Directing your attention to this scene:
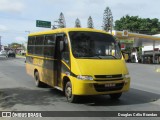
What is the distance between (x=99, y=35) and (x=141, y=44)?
2283 inches

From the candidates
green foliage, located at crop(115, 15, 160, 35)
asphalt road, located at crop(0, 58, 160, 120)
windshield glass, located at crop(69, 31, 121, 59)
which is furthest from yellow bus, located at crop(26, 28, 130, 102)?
green foliage, located at crop(115, 15, 160, 35)

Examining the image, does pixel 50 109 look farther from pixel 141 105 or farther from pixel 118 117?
pixel 141 105

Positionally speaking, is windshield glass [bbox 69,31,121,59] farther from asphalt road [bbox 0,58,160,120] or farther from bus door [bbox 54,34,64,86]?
asphalt road [bbox 0,58,160,120]

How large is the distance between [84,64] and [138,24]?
86.9 m

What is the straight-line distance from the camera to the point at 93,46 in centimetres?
1145

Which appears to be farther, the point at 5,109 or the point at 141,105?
the point at 141,105

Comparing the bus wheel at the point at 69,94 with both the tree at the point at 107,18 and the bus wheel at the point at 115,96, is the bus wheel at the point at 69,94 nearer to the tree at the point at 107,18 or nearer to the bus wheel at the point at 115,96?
the bus wheel at the point at 115,96

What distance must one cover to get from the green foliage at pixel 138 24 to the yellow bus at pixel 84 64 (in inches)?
3261

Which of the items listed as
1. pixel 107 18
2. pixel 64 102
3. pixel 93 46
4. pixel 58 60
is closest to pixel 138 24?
pixel 107 18

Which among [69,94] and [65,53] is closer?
[69,94]

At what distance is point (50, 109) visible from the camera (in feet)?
32.6

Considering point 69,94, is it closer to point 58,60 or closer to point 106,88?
point 106,88

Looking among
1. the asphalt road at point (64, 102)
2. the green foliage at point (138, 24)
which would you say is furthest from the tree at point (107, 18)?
the asphalt road at point (64, 102)

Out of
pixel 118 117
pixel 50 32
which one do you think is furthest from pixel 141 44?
pixel 118 117
